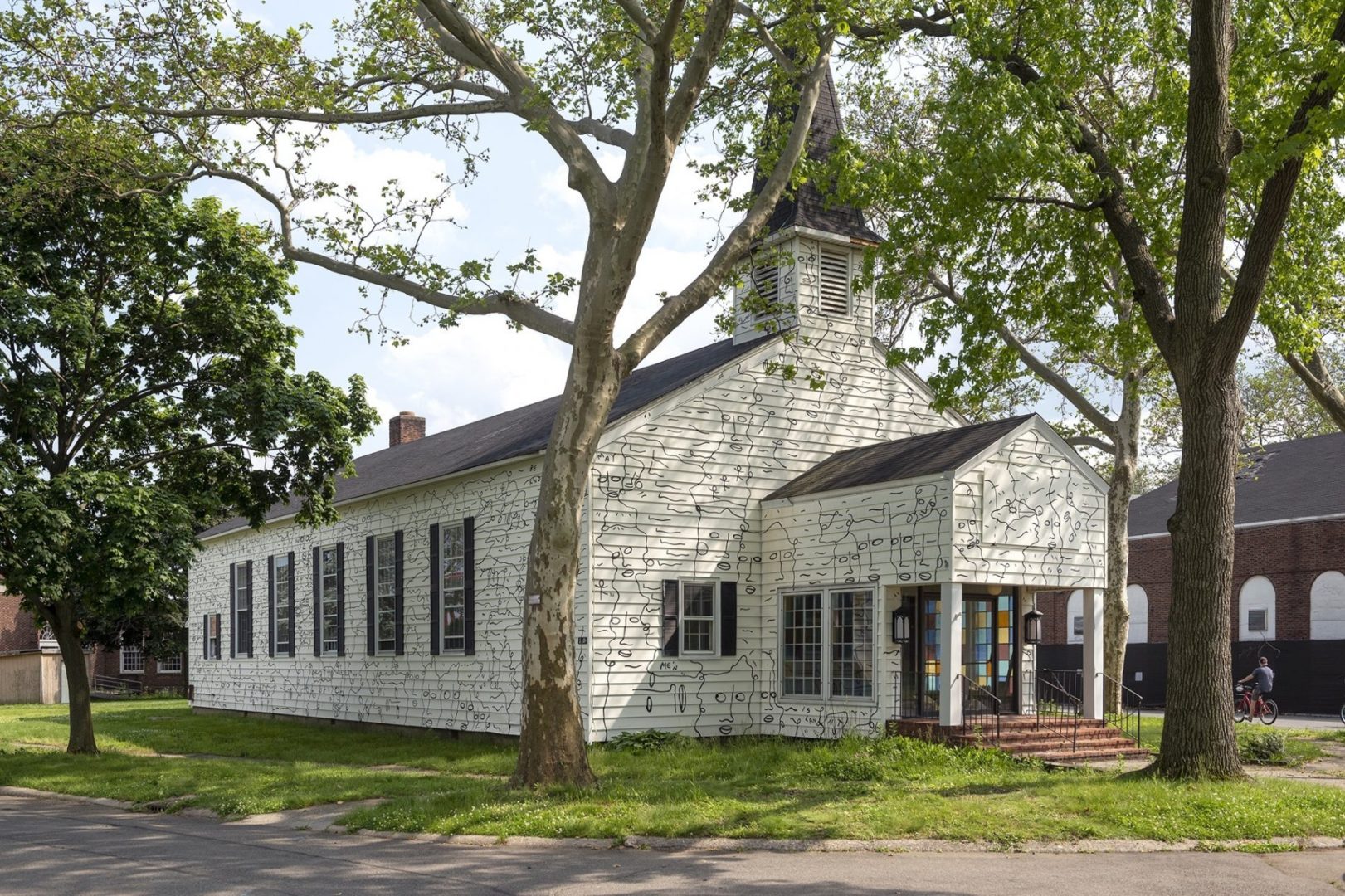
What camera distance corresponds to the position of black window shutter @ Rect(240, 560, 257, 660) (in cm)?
3172

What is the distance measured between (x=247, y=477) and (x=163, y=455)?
132 cm

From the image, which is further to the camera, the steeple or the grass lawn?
the steeple

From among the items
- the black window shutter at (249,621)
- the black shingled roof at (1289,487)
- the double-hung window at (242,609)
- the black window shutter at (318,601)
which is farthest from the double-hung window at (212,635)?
the black shingled roof at (1289,487)

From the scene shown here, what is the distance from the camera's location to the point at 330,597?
27.6 metres

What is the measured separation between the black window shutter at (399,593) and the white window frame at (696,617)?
6.45m

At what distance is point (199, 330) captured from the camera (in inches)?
776

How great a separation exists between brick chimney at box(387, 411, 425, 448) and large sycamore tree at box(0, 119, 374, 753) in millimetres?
19235

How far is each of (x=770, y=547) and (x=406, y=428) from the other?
2165 cm

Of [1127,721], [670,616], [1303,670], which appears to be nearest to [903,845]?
[670,616]

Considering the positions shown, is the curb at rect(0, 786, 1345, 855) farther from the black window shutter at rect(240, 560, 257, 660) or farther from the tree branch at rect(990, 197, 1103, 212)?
the black window shutter at rect(240, 560, 257, 660)

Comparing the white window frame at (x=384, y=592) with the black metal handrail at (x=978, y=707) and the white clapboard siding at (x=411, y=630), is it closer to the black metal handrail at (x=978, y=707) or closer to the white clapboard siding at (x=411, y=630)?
the white clapboard siding at (x=411, y=630)

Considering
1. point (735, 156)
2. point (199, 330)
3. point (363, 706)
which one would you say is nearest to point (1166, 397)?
point (735, 156)

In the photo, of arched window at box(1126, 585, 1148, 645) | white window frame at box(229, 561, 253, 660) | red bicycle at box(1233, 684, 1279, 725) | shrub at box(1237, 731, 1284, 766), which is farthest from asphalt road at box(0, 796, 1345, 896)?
arched window at box(1126, 585, 1148, 645)

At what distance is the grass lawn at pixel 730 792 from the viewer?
11.8 m
